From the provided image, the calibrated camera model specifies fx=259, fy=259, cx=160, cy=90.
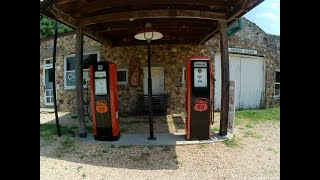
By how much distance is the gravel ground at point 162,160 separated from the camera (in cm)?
384

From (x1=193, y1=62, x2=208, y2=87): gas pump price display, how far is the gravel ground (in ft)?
4.18

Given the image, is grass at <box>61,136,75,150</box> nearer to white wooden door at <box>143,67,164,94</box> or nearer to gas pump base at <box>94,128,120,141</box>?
gas pump base at <box>94,128,120,141</box>

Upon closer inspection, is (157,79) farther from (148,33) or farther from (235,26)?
(148,33)

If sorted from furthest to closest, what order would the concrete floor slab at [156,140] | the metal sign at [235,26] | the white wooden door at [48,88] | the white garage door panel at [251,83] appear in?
1. the white wooden door at [48,88]
2. the white garage door panel at [251,83]
3. the metal sign at [235,26]
4. the concrete floor slab at [156,140]

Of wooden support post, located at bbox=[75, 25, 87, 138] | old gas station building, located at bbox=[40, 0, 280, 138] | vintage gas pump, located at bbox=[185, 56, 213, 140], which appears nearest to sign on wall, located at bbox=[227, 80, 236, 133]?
old gas station building, located at bbox=[40, 0, 280, 138]

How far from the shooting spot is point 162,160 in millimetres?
4441

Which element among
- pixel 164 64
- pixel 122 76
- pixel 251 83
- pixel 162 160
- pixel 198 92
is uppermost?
pixel 164 64

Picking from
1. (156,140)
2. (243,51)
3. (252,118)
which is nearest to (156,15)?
(156,140)

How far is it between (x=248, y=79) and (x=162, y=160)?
25.6ft

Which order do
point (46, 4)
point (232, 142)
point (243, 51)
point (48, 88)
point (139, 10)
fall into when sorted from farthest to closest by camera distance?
point (48, 88) → point (243, 51) → point (232, 142) → point (139, 10) → point (46, 4)

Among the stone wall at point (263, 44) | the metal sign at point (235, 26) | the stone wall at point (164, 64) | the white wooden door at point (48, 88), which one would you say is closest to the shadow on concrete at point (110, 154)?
the stone wall at point (164, 64)

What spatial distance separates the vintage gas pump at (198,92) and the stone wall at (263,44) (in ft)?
18.4

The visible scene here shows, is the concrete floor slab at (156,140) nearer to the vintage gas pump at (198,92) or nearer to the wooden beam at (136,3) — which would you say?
the vintage gas pump at (198,92)
